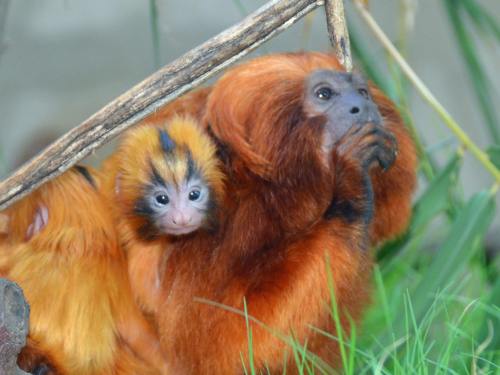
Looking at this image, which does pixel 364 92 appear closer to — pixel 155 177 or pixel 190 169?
pixel 190 169

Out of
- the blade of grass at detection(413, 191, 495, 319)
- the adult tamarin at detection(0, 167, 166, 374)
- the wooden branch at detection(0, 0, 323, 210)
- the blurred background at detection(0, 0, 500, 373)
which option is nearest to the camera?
the wooden branch at detection(0, 0, 323, 210)

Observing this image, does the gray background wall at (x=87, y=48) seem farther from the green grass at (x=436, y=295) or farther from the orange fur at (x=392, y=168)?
the orange fur at (x=392, y=168)

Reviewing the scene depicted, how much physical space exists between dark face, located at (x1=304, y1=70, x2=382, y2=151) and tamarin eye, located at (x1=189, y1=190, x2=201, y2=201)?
0.45 m

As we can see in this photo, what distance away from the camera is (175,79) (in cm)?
341

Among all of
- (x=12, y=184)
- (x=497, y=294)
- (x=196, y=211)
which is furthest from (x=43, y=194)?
(x=497, y=294)

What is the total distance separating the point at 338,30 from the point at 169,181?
0.74 metres

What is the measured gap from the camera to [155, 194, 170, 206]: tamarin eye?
3602 mm

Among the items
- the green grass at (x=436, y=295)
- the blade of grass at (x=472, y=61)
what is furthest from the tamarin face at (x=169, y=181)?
the blade of grass at (x=472, y=61)

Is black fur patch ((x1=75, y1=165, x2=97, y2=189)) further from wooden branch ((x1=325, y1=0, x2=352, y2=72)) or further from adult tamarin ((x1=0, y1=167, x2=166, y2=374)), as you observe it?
wooden branch ((x1=325, y1=0, x2=352, y2=72))

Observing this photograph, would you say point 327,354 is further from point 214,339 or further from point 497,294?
point 497,294

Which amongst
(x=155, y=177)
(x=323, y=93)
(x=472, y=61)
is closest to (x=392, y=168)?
(x=323, y=93)

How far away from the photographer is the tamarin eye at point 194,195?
3.60 metres

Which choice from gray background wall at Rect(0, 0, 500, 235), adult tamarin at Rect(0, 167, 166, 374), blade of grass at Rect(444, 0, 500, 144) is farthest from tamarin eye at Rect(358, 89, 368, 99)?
gray background wall at Rect(0, 0, 500, 235)

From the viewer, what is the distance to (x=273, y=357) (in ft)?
11.8
